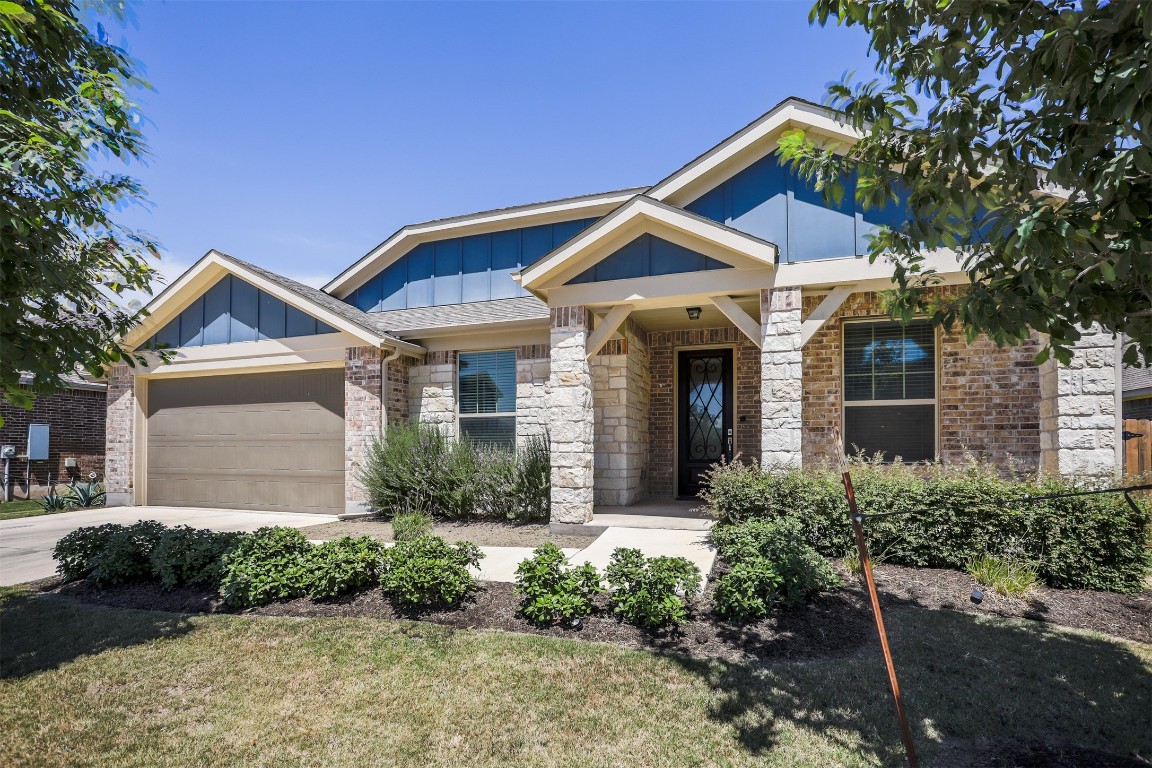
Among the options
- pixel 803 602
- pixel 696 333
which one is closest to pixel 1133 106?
pixel 803 602

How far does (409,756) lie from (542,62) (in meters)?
7.81

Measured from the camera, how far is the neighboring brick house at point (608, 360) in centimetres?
784

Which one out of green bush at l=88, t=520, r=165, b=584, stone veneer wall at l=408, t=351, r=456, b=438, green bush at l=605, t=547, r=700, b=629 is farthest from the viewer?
stone veneer wall at l=408, t=351, r=456, b=438

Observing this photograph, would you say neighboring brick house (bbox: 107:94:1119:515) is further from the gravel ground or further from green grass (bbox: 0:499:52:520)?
green grass (bbox: 0:499:52:520)

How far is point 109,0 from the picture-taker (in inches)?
178

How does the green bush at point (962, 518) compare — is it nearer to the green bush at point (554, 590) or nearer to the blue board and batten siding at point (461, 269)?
the green bush at point (554, 590)

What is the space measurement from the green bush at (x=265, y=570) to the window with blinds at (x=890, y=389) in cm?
744

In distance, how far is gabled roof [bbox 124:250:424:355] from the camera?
34.6ft

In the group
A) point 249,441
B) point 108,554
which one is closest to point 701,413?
point 108,554

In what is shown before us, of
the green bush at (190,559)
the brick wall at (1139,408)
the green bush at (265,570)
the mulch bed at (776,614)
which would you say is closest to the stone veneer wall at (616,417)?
the mulch bed at (776,614)

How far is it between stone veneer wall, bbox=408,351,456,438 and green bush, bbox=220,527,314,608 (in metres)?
5.18

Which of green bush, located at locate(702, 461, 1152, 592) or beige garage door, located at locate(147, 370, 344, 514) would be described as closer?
green bush, located at locate(702, 461, 1152, 592)

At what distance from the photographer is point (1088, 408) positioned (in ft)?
22.5

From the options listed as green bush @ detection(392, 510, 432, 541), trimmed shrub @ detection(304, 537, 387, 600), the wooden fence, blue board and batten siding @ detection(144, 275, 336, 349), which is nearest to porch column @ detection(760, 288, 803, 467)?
green bush @ detection(392, 510, 432, 541)
